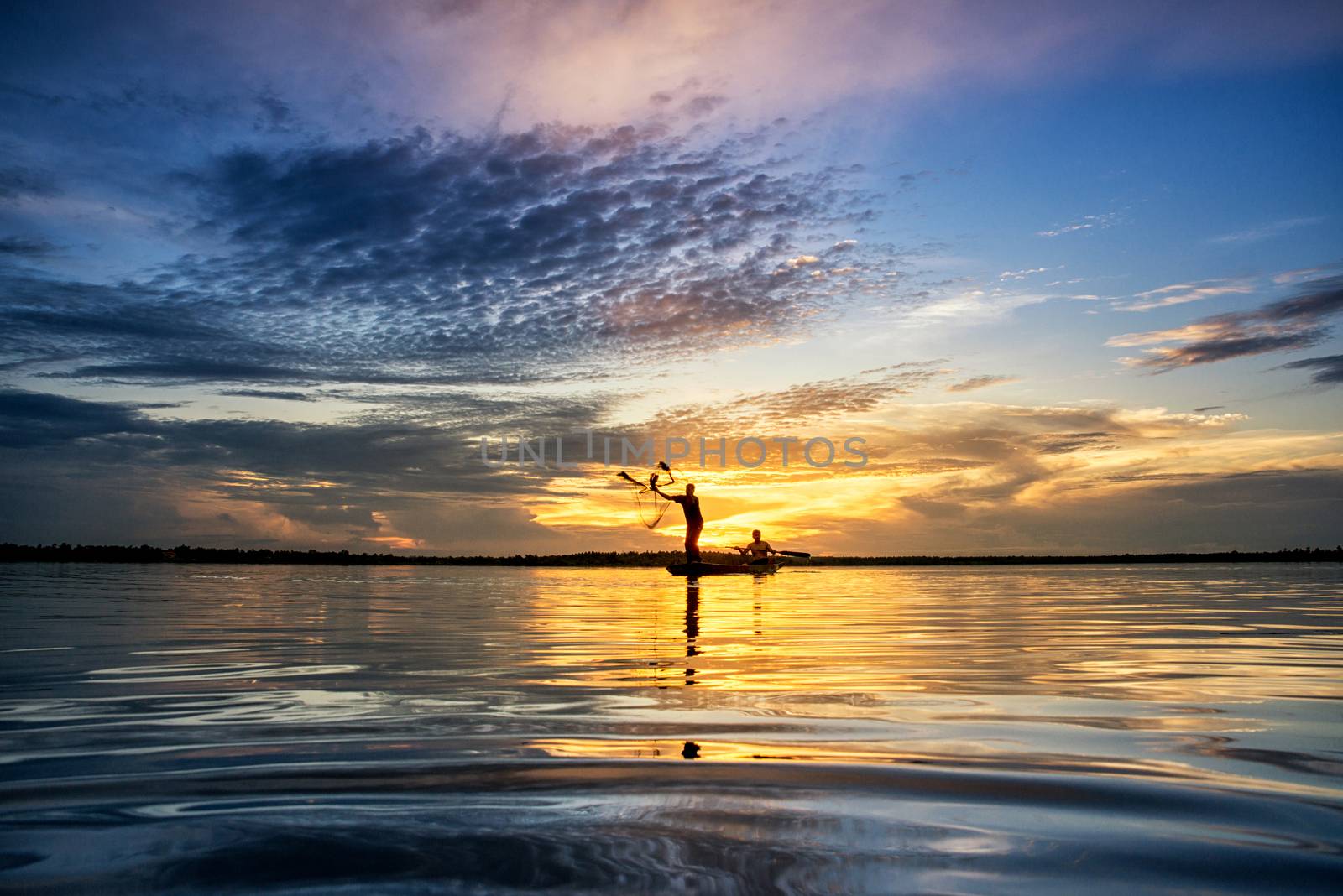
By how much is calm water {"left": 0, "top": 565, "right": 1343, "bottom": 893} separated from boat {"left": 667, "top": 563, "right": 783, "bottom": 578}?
810 inches

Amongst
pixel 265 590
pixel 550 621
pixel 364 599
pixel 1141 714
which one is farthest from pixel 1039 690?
pixel 265 590

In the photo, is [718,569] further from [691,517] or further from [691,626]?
[691,626]

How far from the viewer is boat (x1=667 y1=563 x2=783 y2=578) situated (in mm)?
28328

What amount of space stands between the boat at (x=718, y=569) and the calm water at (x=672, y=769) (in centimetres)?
2057

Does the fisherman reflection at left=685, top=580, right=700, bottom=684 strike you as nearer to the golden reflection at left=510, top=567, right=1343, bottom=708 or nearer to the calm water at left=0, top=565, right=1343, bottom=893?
the golden reflection at left=510, top=567, right=1343, bottom=708

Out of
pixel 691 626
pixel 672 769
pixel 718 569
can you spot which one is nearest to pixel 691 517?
pixel 718 569

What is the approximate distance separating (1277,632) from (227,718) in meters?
10.5

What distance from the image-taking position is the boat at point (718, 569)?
92.9 feet

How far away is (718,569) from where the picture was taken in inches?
1143

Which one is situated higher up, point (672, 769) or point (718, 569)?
point (672, 769)

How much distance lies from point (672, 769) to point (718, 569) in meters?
26.2

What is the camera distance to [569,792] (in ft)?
9.20

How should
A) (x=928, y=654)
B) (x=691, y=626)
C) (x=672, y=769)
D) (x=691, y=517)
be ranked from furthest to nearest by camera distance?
(x=691, y=517) → (x=691, y=626) → (x=928, y=654) → (x=672, y=769)

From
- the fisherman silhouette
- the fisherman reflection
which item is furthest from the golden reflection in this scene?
the fisherman silhouette
